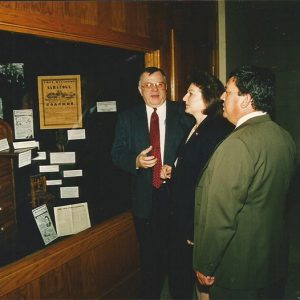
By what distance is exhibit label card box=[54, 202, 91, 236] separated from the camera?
3.03 metres

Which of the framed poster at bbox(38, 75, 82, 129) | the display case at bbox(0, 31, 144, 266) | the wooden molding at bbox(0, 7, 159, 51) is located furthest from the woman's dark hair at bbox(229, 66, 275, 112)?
the framed poster at bbox(38, 75, 82, 129)

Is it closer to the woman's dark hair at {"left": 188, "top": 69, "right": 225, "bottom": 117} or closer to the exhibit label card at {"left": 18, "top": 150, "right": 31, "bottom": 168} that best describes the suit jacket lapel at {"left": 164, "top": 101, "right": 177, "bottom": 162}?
the woman's dark hair at {"left": 188, "top": 69, "right": 225, "bottom": 117}

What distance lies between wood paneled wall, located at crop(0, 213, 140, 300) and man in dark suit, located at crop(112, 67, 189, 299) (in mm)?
272

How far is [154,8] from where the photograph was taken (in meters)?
3.44

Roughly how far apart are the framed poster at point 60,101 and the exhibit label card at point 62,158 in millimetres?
253

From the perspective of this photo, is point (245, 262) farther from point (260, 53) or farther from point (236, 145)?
point (260, 53)

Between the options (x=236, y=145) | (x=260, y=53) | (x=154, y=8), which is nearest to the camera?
(x=236, y=145)

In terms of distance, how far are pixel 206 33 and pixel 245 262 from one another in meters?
3.60

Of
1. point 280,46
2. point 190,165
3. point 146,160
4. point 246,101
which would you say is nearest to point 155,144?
point 146,160

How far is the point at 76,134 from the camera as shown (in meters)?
3.23

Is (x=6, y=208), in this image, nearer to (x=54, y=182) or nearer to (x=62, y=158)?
(x=54, y=182)

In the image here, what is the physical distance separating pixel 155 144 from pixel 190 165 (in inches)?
25.6

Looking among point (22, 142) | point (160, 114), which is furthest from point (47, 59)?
point (160, 114)

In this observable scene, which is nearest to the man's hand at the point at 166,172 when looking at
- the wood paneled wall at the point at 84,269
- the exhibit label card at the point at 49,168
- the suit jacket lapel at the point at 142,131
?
the suit jacket lapel at the point at 142,131
